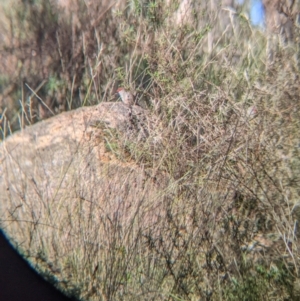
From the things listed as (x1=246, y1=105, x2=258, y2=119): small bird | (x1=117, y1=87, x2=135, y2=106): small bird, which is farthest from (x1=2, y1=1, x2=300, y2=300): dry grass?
(x1=117, y1=87, x2=135, y2=106): small bird

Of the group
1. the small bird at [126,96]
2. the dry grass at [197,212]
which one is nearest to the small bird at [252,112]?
the dry grass at [197,212]

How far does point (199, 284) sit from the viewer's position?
12.8 feet

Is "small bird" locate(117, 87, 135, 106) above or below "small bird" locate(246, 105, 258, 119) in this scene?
below

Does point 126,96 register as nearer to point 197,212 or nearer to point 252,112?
point 252,112

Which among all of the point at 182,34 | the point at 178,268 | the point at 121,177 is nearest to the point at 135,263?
the point at 178,268

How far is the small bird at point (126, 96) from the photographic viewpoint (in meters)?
5.09

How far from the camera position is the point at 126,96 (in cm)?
516

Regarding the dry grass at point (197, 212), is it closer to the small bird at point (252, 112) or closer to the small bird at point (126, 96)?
the small bird at point (252, 112)

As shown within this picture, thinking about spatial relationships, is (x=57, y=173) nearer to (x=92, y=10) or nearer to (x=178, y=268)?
(x=178, y=268)

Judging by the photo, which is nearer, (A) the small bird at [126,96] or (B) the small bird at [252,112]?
(B) the small bird at [252,112]

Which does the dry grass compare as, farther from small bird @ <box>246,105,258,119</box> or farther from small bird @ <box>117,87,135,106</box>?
small bird @ <box>117,87,135,106</box>

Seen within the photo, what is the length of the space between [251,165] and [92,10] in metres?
Result: 3.10

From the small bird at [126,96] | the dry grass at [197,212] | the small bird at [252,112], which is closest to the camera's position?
the dry grass at [197,212]

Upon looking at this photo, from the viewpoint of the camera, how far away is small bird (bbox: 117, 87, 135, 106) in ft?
16.7
